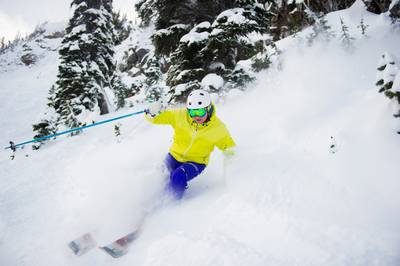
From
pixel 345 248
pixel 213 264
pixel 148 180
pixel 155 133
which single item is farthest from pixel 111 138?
pixel 345 248

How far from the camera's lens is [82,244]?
3.35m

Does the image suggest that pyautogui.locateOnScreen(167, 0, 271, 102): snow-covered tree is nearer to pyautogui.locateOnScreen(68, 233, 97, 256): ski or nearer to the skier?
the skier

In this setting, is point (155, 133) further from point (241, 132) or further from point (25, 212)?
point (25, 212)

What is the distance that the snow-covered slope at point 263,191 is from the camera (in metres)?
2.56

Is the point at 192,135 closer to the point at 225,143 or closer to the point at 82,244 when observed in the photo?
the point at 225,143

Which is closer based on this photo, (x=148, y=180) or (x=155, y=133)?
(x=148, y=180)

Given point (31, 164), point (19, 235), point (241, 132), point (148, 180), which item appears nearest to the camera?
point (19, 235)

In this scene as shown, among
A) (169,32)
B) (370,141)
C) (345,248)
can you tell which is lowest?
(345,248)

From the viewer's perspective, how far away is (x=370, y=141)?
11.0 ft

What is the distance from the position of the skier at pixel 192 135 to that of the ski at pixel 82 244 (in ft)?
4.51

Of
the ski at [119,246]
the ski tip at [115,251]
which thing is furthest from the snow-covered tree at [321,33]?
the ski tip at [115,251]

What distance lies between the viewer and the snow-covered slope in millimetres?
2557

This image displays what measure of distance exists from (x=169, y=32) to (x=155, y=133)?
11.4 feet

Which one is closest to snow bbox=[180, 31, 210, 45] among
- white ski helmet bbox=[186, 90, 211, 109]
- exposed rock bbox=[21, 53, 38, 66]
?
white ski helmet bbox=[186, 90, 211, 109]
